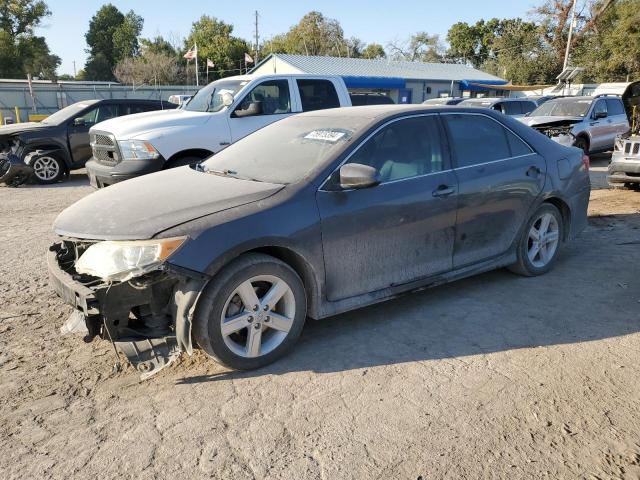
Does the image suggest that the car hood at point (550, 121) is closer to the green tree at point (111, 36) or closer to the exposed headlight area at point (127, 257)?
the exposed headlight area at point (127, 257)

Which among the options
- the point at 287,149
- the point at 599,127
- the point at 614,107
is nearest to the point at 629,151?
the point at 599,127

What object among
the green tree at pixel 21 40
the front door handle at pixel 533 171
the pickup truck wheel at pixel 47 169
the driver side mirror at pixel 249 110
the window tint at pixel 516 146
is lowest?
the pickup truck wheel at pixel 47 169

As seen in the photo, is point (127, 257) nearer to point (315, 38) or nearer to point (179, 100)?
point (179, 100)

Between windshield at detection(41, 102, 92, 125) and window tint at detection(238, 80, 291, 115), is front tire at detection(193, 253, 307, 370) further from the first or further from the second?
windshield at detection(41, 102, 92, 125)

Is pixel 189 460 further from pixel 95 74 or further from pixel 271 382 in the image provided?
pixel 95 74

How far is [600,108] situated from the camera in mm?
14297

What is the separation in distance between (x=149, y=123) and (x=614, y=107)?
12.6 m

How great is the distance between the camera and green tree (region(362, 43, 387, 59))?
283 feet

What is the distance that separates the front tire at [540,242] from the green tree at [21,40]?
58274 millimetres

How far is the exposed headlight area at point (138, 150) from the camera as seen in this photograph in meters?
7.82

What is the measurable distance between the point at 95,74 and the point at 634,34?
67723mm

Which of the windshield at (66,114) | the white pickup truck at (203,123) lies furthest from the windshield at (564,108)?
the windshield at (66,114)

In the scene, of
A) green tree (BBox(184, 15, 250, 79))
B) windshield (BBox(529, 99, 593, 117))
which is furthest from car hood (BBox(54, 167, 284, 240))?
green tree (BBox(184, 15, 250, 79))

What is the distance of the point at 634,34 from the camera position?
140 feet
